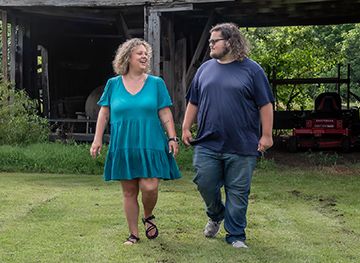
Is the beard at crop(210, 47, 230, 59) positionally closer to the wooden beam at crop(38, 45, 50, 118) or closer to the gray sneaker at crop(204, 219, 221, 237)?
the gray sneaker at crop(204, 219, 221, 237)

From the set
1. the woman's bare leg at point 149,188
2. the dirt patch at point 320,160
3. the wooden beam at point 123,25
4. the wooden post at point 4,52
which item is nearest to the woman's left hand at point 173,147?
the woman's bare leg at point 149,188

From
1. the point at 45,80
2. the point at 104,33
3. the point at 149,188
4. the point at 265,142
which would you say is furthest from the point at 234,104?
the point at 104,33

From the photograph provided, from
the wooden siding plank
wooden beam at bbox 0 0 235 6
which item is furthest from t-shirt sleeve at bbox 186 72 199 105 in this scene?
the wooden siding plank

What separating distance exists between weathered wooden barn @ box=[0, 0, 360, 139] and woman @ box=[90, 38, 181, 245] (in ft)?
23.6

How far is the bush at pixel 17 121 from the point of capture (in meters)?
12.6

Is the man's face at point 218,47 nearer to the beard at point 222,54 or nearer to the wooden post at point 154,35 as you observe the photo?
the beard at point 222,54

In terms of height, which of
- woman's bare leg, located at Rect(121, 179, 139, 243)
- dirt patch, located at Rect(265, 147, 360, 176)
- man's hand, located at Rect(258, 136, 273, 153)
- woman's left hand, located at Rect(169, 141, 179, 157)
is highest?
man's hand, located at Rect(258, 136, 273, 153)

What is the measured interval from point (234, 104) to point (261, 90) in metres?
0.26

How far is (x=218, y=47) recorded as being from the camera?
18.0 ft

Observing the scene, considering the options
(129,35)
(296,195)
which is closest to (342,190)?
(296,195)

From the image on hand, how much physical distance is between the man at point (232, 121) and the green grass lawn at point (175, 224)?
47 centimetres

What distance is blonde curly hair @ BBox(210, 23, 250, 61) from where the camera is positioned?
5.47m

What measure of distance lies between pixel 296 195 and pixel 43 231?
3818 mm

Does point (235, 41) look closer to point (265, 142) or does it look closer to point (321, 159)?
point (265, 142)
